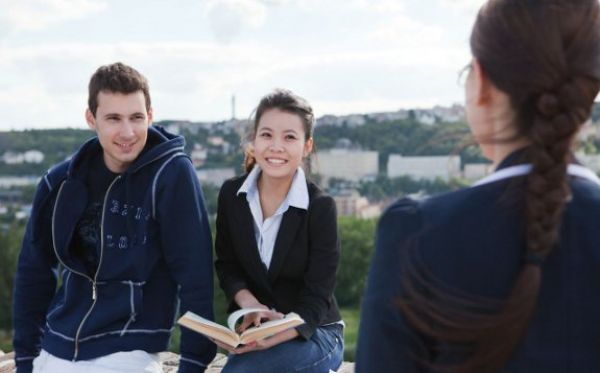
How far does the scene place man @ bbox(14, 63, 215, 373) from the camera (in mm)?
2406

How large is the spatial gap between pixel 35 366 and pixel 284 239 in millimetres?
910

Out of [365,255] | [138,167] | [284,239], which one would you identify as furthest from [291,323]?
[365,255]

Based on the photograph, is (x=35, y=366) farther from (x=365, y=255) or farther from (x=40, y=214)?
(x=365, y=255)

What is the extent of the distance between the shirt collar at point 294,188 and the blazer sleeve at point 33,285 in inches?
25.7

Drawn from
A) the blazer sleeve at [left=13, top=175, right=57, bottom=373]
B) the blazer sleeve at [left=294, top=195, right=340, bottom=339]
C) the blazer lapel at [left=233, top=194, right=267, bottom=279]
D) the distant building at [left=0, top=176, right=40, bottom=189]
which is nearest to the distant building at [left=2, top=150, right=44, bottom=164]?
the distant building at [left=0, top=176, right=40, bottom=189]

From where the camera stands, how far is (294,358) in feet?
7.57

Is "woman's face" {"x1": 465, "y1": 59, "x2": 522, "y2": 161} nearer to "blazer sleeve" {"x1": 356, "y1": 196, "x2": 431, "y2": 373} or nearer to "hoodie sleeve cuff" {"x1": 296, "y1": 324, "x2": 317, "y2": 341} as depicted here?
"blazer sleeve" {"x1": 356, "y1": 196, "x2": 431, "y2": 373}

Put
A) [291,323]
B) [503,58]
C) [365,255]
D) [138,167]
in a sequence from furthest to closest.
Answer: [365,255], [138,167], [291,323], [503,58]

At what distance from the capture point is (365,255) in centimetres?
3256

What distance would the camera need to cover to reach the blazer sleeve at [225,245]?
8.32 ft

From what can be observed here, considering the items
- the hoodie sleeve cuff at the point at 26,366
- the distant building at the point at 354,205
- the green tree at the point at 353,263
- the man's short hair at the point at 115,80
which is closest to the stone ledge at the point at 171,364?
the hoodie sleeve cuff at the point at 26,366

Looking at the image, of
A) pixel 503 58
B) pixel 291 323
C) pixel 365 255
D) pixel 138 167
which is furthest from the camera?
pixel 365 255

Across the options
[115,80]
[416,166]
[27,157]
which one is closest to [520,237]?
[115,80]

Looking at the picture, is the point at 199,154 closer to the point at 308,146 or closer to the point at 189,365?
the point at 308,146
